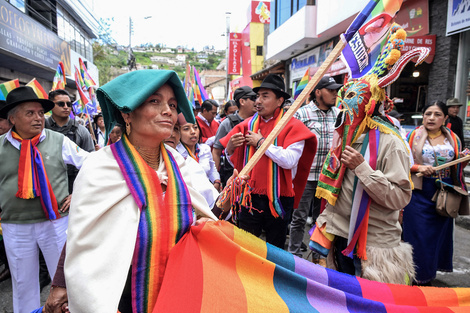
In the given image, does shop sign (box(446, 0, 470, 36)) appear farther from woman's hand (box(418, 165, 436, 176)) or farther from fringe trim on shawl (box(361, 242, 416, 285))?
fringe trim on shawl (box(361, 242, 416, 285))

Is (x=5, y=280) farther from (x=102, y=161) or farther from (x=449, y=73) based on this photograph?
(x=449, y=73)

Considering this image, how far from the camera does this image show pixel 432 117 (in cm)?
384

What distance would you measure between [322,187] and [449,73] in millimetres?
7042

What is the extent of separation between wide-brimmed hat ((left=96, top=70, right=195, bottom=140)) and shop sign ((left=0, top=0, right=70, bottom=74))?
40.4ft

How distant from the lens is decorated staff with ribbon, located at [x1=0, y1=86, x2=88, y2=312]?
112 inches

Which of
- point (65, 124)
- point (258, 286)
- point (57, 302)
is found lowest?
point (57, 302)

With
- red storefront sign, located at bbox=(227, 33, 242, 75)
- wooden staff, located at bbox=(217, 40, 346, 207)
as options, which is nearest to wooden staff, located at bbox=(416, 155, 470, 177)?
wooden staff, located at bbox=(217, 40, 346, 207)

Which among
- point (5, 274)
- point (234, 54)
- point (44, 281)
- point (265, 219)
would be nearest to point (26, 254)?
point (44, 281)

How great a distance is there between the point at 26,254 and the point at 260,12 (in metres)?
30.9

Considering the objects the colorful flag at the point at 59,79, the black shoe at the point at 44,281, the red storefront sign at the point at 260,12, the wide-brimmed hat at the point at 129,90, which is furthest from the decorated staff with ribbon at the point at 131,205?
the red storefront sign at the point at 260,12

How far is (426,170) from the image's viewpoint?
3.72 metres

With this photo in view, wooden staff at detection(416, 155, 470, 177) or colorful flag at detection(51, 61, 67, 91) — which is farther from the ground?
colorful flag at detection(51, 61, 67, 91)

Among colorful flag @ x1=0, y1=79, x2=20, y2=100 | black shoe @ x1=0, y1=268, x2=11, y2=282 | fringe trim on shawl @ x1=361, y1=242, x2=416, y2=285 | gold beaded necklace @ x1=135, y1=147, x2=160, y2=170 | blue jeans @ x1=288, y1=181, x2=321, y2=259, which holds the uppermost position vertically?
colorful flag @ x1=0, y1=79, x2=20, y2=100

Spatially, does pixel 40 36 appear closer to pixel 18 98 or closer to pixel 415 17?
pixel 18 98
